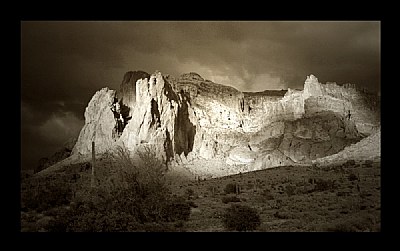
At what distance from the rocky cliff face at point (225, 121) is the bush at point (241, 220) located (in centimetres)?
2638

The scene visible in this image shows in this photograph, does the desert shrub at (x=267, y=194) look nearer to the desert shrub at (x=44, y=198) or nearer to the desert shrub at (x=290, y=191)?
the desert shrub at (x=290, y=191)

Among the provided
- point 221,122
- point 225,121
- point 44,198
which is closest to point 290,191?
point 44,198

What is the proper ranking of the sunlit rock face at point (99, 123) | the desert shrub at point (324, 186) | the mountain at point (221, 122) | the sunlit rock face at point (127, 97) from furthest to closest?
the sunlit rock face at point (127, 97)
the mountain at point (221, 122)
the sunlit rock face at point (99, 123)
the desert shrub at point (324, 186)

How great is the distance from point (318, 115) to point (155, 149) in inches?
930

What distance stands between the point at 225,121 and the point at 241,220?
4439 cm

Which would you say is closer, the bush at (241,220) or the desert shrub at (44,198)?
the bush at (241,220)

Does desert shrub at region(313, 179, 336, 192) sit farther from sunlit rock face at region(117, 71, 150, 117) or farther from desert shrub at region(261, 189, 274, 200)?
sunlit rock face at region(117, 71, 150, 117)

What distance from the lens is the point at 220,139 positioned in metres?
52.5

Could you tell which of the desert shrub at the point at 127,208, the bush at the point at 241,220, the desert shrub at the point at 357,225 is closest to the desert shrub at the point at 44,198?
the desert shrub at the point at 127,208

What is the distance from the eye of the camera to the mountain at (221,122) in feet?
143

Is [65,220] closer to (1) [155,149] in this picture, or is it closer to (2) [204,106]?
(1) [155,149]

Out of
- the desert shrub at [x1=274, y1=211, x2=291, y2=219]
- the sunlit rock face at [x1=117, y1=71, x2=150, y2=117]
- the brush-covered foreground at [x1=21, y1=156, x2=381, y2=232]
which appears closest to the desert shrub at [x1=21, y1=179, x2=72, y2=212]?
the brush-covered foreground at [x1=21, y1=156, x2=381, y2=232]
